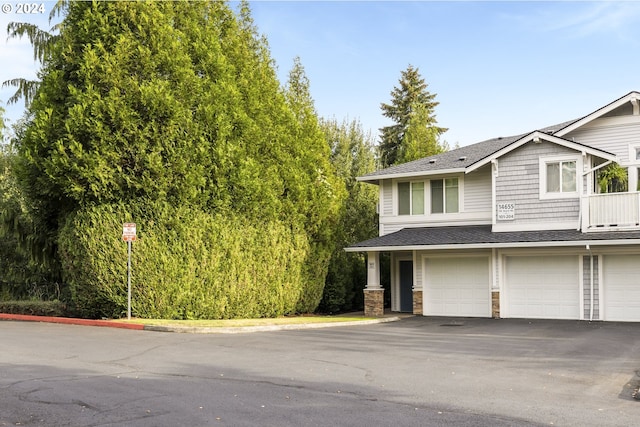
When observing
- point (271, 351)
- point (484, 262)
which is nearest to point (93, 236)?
point (271, 351)

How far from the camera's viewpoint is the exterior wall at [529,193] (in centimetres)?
2189

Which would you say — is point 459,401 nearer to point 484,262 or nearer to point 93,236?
point 93,236

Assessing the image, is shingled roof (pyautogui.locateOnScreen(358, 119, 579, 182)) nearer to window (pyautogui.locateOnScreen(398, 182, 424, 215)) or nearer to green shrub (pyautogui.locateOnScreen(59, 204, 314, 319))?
window (pyautogui.locateOnScreen(398, 182, 424, 215))

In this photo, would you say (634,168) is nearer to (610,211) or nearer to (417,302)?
(610,211)

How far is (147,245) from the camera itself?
19.1 meters

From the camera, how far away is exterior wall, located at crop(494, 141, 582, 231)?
21.9 meters

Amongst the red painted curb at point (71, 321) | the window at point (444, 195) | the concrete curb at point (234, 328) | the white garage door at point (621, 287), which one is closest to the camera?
the concrete curb at point (234, 328)

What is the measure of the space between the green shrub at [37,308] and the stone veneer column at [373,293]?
10.5 metres

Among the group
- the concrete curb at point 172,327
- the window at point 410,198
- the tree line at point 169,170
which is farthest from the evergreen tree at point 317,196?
the concrete curb at point 172,327

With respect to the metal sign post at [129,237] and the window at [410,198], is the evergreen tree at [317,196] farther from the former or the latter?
the metal sign post at [129,237]

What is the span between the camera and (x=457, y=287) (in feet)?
78.4

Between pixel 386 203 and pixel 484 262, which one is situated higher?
pixel 386 203

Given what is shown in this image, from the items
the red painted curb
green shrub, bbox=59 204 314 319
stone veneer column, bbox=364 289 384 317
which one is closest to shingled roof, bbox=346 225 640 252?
stone veneer column, bbox=364 289 384 317

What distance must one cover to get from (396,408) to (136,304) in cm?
1284
